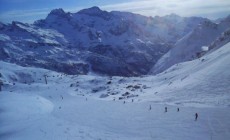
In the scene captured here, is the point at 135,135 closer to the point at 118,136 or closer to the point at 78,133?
the point at 118,136

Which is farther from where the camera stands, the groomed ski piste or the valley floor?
the groomed ski piste

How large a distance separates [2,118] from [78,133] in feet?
49.7

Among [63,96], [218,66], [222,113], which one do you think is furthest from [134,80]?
[222,113]

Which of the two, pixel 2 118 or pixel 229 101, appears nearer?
pixel 229 101

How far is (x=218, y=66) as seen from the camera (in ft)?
205

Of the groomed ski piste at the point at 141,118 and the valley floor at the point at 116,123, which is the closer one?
the valley floor at the point at 116,123

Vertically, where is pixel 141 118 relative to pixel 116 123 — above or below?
above

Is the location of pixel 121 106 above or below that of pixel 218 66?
below

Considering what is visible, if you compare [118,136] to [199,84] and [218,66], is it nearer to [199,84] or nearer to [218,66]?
[199,84]

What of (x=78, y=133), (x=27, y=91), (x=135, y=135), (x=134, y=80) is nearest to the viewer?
(x=135, y=135)

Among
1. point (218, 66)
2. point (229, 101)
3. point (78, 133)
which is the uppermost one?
point (218, 66)

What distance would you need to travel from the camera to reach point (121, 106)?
56.7 meters

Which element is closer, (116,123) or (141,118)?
(116,123)

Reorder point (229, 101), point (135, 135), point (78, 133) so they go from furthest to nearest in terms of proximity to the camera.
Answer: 1. point (229, 101)
2. point (78, 133)
3. point (135, 135)
